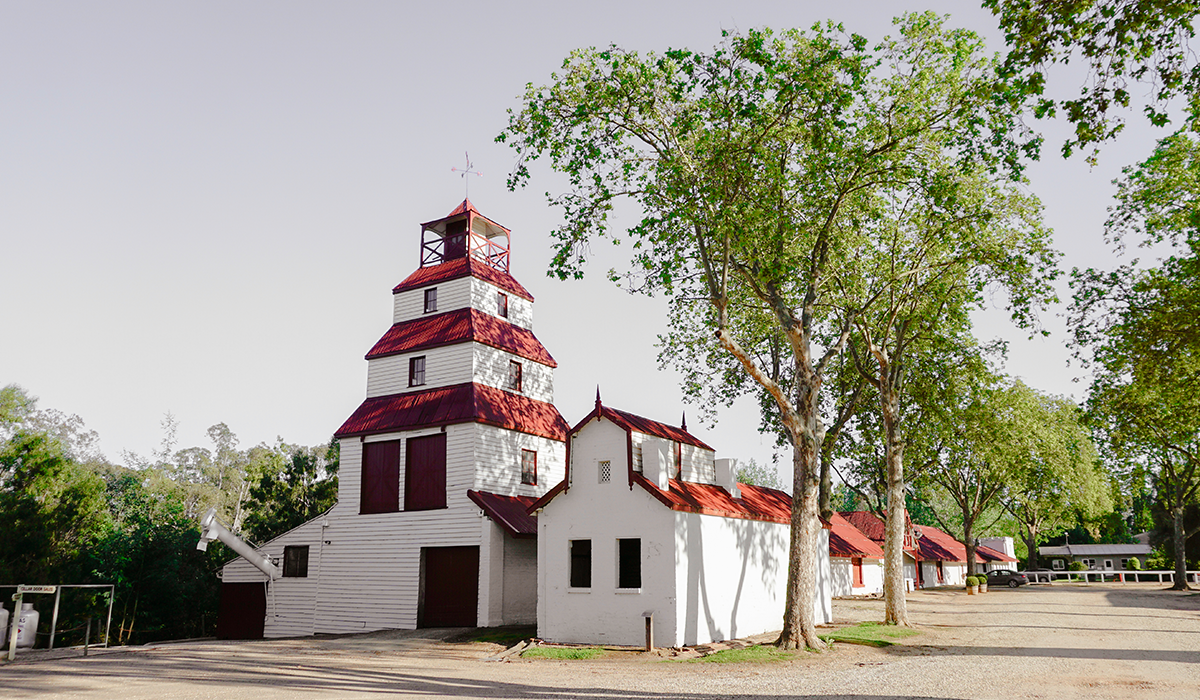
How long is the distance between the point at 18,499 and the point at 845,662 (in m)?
33.5

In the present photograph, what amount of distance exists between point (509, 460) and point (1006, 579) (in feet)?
172

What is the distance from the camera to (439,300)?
32.5 metres

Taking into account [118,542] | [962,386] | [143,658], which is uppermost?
[962,386]

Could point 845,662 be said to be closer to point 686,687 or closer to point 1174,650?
point 686,687

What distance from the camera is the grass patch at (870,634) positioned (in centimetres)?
2069

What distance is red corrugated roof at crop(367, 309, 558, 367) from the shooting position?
100 ft

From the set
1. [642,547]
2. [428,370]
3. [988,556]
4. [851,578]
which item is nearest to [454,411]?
[428,370]

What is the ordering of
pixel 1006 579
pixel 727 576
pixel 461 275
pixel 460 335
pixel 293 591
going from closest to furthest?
pixel 727 576 → pixel 460 335 → pixel 293 591 → pixel 461 275 → pixel 1006 579

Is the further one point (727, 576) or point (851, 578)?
point (851, 578)

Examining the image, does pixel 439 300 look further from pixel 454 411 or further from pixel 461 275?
pixel 454 411

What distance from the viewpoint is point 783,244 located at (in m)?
20.9

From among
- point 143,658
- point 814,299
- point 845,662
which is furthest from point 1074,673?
point 143,658

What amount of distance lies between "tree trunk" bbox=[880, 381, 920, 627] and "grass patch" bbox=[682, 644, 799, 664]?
7.59 metres

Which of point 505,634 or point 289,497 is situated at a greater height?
point 289,497
